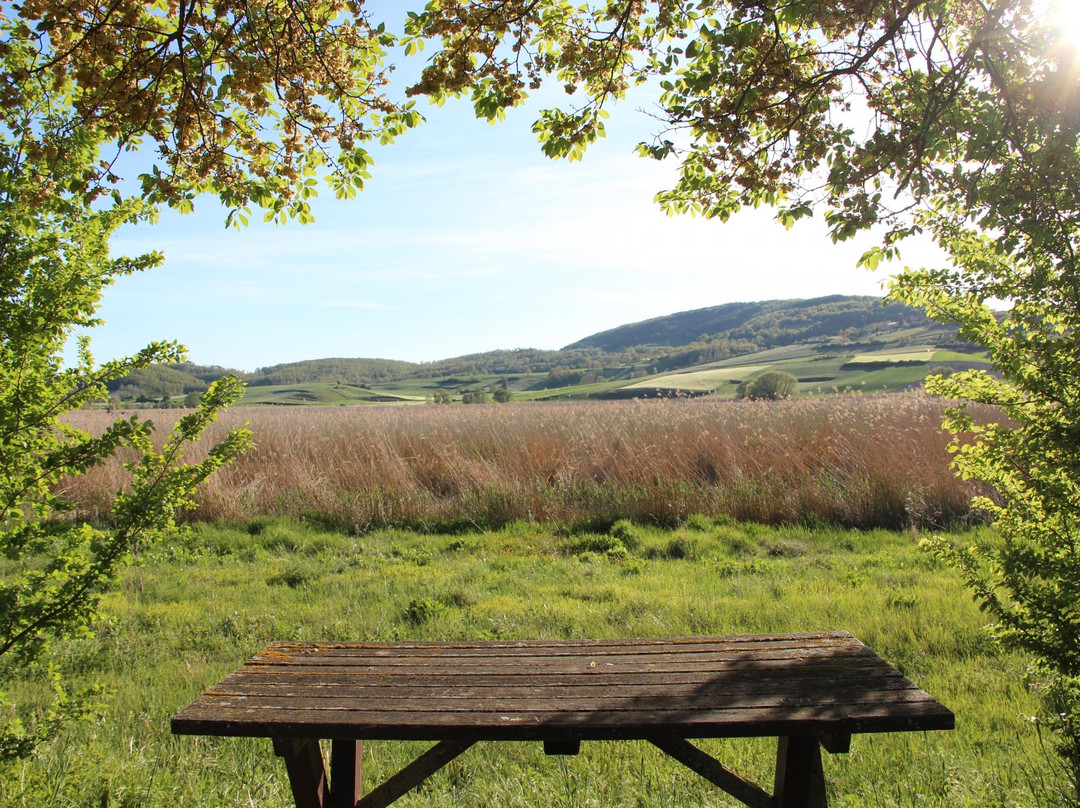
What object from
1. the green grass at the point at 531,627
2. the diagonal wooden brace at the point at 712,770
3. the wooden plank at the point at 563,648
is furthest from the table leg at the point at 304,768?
the diagonal wooden brace at the point at 712,770

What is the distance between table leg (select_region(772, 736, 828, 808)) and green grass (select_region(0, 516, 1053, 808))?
612 millimetres

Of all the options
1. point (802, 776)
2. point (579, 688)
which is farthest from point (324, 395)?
point (802, 776)

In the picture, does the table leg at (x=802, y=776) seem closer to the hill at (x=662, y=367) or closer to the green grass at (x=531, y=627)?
the green grass at (x=531, y=627)

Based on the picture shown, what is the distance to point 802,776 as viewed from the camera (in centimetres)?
217

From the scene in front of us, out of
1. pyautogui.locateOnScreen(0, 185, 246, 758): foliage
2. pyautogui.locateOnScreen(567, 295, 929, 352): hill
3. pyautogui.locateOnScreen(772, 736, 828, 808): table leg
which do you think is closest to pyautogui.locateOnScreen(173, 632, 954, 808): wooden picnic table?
pyautogui.locateOnScreen(772, 736, 828, 808): table leg

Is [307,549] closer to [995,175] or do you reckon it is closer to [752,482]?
[752,482]

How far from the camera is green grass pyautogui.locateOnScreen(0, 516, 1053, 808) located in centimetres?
280

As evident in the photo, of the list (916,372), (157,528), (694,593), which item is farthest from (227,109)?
(916,372)

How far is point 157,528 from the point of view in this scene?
282 cm

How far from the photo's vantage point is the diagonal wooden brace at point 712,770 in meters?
2.10

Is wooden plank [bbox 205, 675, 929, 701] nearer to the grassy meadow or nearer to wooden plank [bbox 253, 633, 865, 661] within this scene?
wooden plank [bbox 253, 633, 865, 661]

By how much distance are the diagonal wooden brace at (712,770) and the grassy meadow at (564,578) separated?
1.71 ft

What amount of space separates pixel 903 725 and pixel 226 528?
7.74 metres

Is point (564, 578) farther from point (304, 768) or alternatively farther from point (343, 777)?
point (304, 768)
